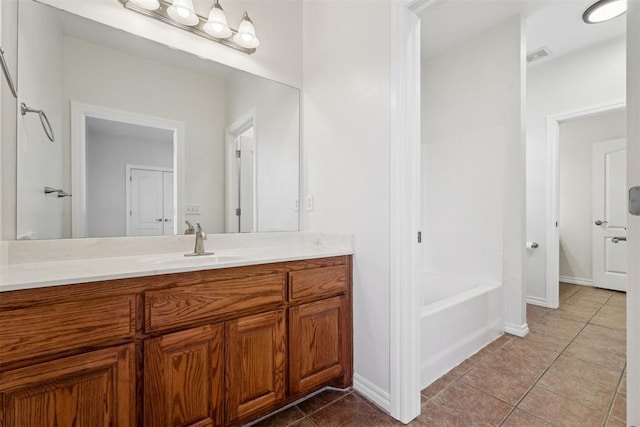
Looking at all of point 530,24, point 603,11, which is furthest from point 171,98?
point 603,11

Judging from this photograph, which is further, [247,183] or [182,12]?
[247,183]

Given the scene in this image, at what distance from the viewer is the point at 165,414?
1.05 metres

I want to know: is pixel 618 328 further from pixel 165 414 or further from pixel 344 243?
pixel 165 414

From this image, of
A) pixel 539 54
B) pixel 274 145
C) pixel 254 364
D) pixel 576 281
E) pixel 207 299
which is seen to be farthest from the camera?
pixel 576 281

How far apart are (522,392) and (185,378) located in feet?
5.71

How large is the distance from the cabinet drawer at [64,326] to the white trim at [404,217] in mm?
1130

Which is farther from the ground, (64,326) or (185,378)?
(64,326)

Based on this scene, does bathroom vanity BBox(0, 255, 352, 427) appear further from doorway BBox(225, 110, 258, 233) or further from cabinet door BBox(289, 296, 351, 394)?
doorway BBox(225, 110, 258, 233)

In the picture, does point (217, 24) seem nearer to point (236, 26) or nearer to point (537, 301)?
point (236, 26)

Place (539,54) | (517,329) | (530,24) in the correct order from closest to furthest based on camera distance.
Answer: (517,329) < (530,24) < (539,54)

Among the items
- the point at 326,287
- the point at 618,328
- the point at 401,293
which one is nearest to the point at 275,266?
the point at 326,287

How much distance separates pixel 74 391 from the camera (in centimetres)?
90

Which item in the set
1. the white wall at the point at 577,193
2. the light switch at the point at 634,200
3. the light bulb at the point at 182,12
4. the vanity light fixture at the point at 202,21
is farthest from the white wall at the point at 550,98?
the light bulb at the point at 182,12

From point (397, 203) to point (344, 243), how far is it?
16.9 inches
